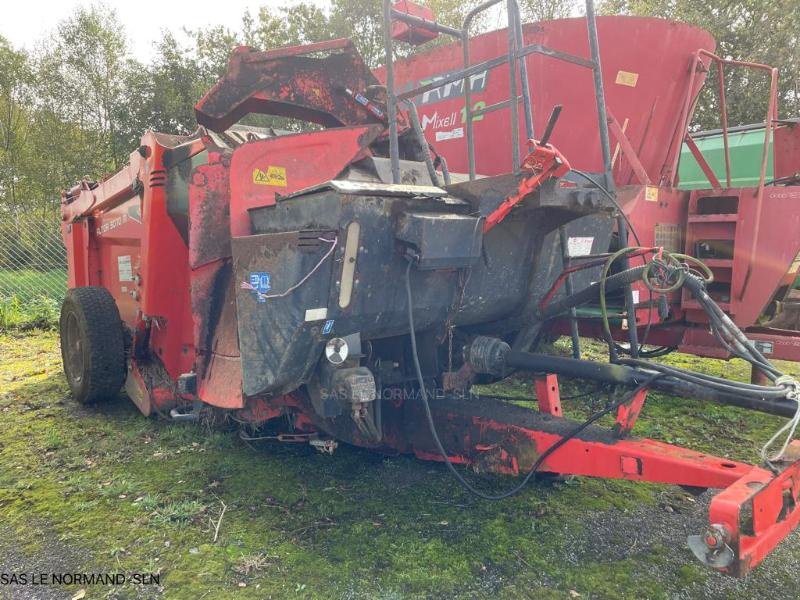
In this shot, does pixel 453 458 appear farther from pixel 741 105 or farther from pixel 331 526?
pixel 741 105

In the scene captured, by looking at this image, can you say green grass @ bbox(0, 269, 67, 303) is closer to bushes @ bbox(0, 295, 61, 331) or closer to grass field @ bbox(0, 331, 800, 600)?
bushes @ bbox(0, 295, 61, 331)

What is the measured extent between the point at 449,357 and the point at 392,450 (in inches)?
26.4

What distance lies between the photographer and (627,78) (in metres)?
4.03

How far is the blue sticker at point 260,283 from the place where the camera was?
2238 millimetres

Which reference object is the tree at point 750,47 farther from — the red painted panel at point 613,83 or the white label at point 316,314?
the white label at point 316,314

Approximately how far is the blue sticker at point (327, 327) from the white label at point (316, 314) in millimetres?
36

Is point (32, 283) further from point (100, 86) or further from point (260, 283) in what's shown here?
point (100, 86)

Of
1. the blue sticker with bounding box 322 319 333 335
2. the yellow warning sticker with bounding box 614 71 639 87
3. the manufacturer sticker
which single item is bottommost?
the blue sticker with bounding box 322 319 333 335

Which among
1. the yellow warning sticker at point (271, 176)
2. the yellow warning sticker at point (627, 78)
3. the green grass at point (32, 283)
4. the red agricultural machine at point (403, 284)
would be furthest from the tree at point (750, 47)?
the green grass at point (32, 283)

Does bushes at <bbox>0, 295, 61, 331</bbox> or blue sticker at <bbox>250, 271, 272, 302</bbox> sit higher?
blue sticker at <bbox>250, 271, 272, 302</bbox>

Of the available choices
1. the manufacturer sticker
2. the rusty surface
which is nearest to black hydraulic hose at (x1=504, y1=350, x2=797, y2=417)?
the manufacturer sticker

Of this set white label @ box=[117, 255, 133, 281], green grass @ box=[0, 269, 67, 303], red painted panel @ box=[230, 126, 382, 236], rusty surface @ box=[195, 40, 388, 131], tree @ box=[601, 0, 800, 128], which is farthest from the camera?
tree @ box=[601, 0, 800, 128]

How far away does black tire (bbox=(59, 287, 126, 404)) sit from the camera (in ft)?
12.4

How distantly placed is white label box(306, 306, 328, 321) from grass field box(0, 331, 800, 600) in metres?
0.96
